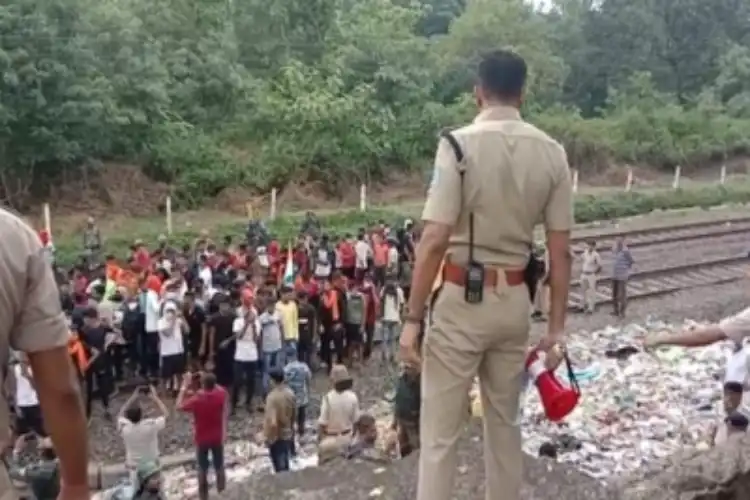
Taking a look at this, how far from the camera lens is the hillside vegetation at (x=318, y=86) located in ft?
88.5

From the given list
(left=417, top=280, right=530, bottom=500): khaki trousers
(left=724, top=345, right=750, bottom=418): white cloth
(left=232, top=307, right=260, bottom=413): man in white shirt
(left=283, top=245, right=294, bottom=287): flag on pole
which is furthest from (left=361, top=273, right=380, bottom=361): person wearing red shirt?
(left=417, top=280, right=530, bottom=500): khaki trousers

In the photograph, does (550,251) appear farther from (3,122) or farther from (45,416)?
(3,122)

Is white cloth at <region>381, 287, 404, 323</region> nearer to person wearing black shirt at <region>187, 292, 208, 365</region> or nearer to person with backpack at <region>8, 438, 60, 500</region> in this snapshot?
person wearing black shirt at <region>187, 292, 208, 365</region>

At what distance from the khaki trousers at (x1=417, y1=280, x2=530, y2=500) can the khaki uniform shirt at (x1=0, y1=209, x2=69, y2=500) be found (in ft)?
6.88

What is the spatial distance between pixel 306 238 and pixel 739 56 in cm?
3519

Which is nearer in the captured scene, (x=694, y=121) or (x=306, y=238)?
(x=306, y=238)

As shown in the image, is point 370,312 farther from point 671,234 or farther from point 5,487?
point 671,234

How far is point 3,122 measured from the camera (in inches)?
1002

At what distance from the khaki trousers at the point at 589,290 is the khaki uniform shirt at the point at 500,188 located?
14666mm

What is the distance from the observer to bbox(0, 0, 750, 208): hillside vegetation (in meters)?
27.0

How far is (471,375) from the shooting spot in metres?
4.66

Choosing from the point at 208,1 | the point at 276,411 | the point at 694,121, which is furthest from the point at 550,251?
the point at 694,121

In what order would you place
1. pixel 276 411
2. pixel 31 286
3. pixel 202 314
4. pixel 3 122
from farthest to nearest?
pixel 3 122, pixel 202 314, pixel 276 411, pixel 31 286

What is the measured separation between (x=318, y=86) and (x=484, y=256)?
29.8 metres
